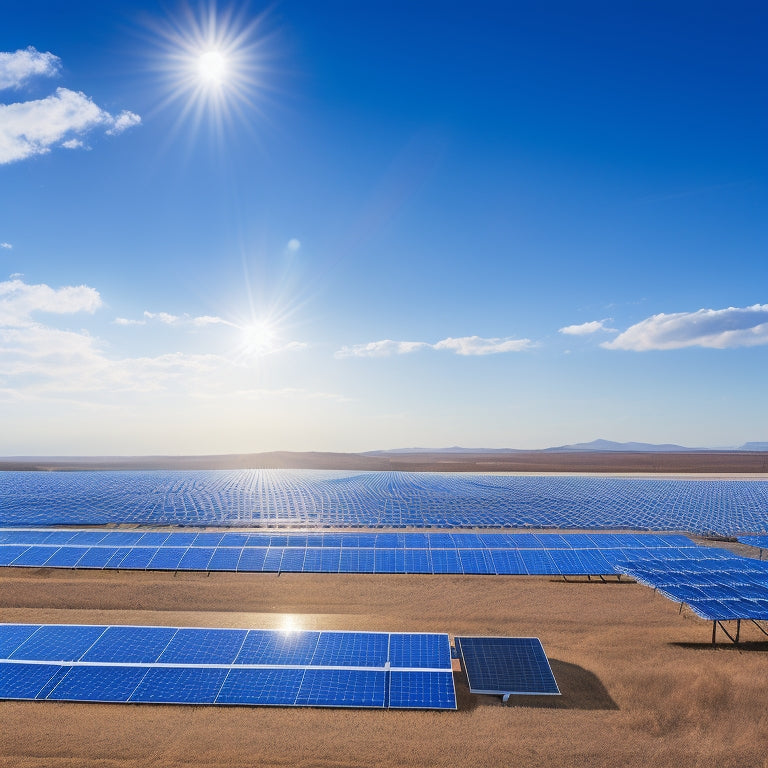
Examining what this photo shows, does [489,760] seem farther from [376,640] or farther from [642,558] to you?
[642,558]

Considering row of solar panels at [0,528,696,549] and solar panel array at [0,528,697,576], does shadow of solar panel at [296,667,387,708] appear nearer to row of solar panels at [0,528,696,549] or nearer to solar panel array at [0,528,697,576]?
solar panel array at [0,528,697,576]

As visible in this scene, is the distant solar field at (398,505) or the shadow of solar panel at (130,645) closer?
the shadow of solar panel at (130,645)

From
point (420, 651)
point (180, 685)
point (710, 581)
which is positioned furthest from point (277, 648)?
point (710, 581)

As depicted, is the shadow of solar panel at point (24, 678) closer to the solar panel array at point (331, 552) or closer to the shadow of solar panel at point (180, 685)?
the shadow of solar panel at point (180, 685)

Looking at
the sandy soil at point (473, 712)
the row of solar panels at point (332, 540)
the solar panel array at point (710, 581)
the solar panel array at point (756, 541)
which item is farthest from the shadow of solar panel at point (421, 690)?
the solar panel array at point (756, 541)

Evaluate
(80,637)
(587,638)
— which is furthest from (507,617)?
(80,637)

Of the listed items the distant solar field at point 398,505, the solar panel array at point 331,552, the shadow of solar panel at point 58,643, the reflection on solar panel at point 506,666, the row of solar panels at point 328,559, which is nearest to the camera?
the reflection on solar panel at point 506,666
